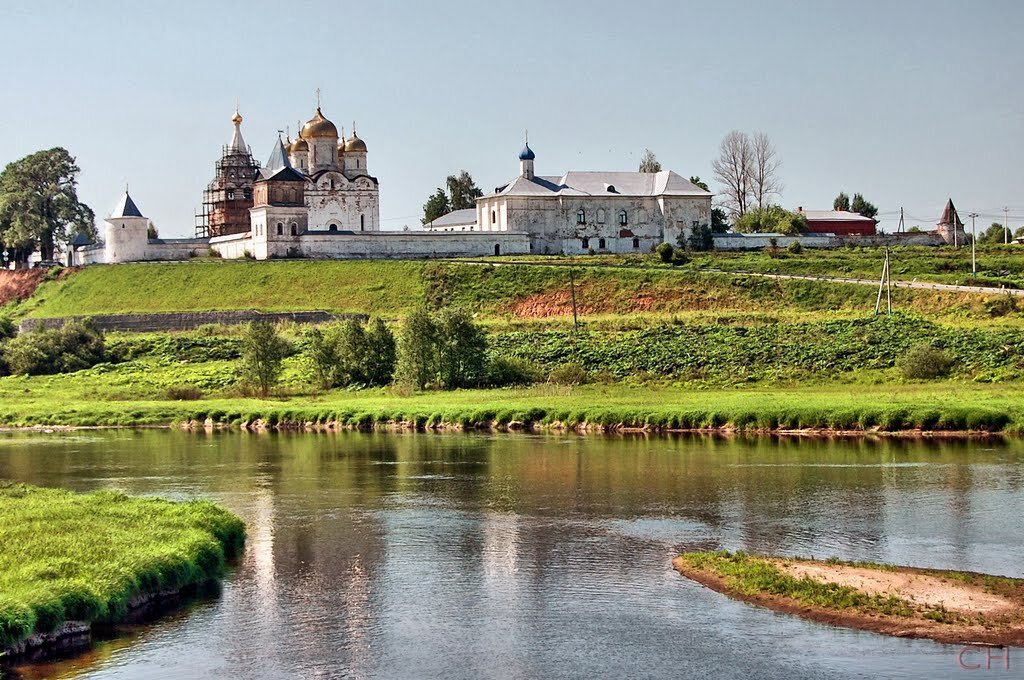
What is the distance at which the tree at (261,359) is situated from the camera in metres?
47.9

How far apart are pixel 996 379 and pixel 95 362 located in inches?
1346

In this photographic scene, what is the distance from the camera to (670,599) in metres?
18.3

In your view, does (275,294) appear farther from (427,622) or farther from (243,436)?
(427,622)

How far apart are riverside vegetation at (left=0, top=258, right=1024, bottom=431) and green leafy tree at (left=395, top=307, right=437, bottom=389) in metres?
0.05

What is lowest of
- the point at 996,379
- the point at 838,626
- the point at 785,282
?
the point at 838,626

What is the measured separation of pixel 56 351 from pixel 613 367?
22.9 metres

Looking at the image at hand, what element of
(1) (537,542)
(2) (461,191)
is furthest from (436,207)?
(1) (537,542)

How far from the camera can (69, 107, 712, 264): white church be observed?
81312 mm

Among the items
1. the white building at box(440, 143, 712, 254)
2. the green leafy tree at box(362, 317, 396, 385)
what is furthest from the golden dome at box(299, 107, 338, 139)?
the green leafy tree at box(362, 317, 396, 385)

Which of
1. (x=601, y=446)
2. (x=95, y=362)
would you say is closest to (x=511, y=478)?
(x=601, y=446)

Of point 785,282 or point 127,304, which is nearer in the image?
point 785,282

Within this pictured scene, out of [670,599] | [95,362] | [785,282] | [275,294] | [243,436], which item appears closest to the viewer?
[670,599]

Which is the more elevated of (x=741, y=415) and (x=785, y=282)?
(x=785, y=282)

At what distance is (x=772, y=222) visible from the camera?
295 ft
